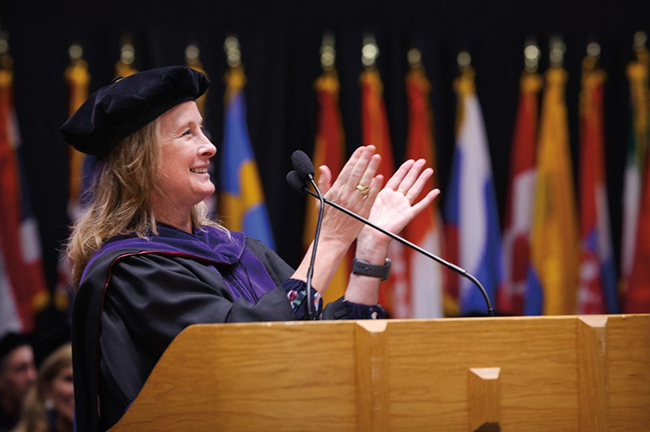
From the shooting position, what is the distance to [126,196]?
7.91 feet

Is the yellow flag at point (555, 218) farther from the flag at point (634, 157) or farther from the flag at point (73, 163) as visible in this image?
the flag at point (73, 163)

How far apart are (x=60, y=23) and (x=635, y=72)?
3681 millimetres

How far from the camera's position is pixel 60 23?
17.6 feet

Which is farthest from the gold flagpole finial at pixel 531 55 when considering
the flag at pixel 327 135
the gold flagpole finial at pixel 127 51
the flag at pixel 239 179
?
the gold flagpole finial at pixel 127 51

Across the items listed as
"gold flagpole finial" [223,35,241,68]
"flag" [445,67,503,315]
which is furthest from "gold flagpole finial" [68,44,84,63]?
"flag" [445,67,503,315]

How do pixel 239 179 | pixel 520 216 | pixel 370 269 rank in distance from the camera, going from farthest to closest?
pixel 520 216 < pixel 239 179 < pixel 370 269

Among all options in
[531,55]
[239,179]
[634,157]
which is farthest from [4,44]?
[634,157]

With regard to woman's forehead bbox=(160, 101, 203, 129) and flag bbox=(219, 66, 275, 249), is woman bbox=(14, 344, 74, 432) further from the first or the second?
woman's forehead bbox=(160, 101, 203, 129)

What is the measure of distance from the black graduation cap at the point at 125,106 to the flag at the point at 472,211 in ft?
10.2

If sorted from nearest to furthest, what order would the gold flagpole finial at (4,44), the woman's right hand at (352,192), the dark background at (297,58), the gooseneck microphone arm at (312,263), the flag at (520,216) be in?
the gooseneck microphone arm at (312,263) → the woman's right hand at (352,192) → the gold flagpole finial at (4,44) → the dark background at (297,58) → the flag at (520,216)

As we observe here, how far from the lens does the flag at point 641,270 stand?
203 inches

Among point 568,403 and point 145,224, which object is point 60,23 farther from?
point 568,403

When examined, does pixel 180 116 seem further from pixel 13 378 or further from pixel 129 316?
pixel 13 378

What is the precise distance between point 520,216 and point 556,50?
1.15 metres
